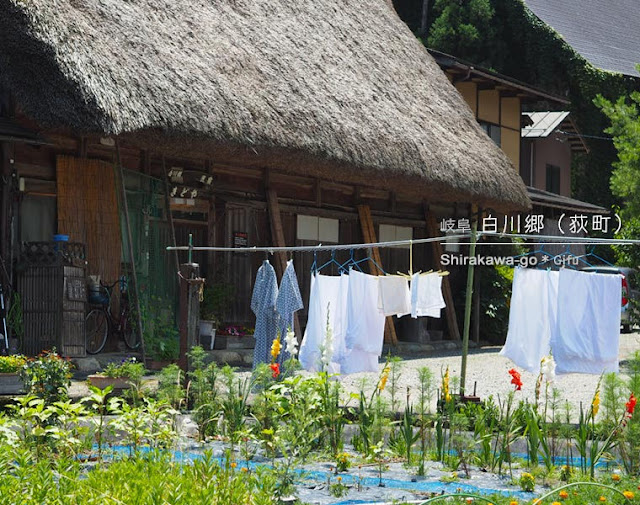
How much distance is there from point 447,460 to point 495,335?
1124cm

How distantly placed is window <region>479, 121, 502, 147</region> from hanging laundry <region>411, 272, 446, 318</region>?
13.6 meters

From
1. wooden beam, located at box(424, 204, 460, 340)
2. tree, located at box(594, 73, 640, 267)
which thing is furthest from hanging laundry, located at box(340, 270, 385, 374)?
wooden beam, located at box(424, 204, 460, 340)

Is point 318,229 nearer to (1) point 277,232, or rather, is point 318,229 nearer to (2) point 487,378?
(1) point 277,232

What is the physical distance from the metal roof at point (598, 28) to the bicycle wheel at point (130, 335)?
21.7 metres

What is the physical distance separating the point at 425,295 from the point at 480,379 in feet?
8.43

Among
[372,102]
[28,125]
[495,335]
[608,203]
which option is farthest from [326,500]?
[608,203]

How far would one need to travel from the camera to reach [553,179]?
92.9 feet

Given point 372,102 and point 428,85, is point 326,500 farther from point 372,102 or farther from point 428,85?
point 428,85

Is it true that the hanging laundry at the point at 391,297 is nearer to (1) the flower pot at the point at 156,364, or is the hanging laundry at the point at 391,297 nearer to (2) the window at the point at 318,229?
(1) the flower pot at the point at 156,364

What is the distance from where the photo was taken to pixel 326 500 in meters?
5.80

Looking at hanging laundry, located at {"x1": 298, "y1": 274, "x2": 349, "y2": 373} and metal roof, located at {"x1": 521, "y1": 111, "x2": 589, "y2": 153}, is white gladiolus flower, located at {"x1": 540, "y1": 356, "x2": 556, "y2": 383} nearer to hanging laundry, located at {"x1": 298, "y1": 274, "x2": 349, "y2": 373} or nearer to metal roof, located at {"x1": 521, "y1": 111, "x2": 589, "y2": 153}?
hanging laundry, located at {"x1": 298, "y1": 274, "x2": 349, "y2": 373}

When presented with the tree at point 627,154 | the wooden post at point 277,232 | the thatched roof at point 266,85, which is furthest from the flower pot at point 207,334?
the tree at point 627,154

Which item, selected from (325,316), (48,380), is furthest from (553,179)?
(48,380)

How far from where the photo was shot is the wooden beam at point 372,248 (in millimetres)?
15406
